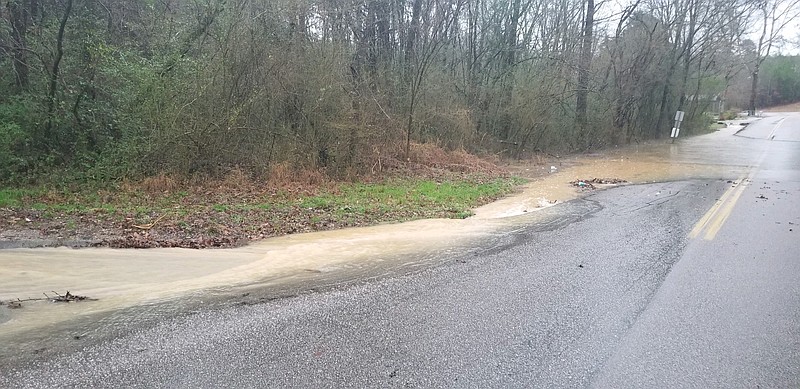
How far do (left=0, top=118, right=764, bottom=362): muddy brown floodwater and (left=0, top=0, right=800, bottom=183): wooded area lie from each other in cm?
594

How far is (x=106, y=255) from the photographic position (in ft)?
23.8

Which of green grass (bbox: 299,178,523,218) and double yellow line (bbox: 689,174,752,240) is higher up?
green grass (bbox: 299,178,523,218)

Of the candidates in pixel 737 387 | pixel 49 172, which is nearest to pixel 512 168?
pixel 49 172

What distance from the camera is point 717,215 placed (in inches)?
407

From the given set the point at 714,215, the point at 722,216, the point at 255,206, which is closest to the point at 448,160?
the point at 255,206

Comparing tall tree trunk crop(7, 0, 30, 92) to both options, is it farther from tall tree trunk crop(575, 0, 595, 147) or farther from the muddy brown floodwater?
tall tree trunk crop(575, 0, 595, 147)

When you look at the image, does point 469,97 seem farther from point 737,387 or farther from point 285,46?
point 737,387

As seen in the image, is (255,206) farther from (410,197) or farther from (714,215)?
(714,215)

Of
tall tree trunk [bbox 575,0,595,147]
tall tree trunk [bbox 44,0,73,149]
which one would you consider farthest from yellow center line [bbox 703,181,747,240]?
tall tree trunk [bbox 44,0,73,149]

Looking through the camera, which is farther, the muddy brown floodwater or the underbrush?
the underbrush

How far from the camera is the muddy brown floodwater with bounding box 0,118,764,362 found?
4.91m

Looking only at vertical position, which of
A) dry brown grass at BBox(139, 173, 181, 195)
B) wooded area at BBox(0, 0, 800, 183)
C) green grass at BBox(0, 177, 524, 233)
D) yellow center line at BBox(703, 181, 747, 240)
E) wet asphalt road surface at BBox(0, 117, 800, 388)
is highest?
wooded area at BBox(0, 0, 800, 183)

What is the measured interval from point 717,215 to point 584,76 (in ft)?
58.3

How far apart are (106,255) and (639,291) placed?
6642 mm
